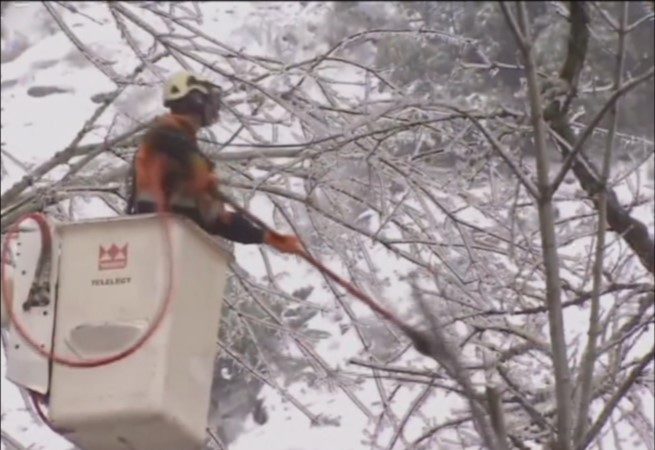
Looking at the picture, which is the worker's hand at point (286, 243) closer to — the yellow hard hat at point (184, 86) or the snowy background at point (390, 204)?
the snowy background at point (390, 204)

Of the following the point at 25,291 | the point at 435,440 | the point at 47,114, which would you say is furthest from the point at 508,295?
the point at 47,114

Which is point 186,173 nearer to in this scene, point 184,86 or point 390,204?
point 184,86

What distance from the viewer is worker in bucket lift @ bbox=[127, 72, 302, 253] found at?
11.3 feet

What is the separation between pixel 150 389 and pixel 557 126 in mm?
2530

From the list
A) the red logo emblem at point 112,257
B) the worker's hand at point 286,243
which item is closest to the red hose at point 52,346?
the red logo emblem at point 112,257

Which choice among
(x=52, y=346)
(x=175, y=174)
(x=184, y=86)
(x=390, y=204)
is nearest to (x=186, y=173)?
(x=175, y=174)

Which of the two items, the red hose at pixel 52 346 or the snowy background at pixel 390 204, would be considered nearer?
the red hose at pixel 52 346

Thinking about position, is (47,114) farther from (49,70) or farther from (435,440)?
(435,440)

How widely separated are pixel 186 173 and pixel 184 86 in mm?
255

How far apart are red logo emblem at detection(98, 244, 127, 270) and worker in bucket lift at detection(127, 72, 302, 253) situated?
0.13 meters

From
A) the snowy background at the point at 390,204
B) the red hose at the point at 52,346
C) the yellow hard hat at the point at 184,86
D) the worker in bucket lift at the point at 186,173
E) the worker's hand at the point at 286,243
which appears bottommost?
the red hose at the point at 52,346

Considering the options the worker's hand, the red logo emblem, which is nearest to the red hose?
the red logo emblem

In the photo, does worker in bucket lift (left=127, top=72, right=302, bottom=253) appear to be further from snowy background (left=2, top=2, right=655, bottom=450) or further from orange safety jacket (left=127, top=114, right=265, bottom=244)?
snowy background (left=2, top=2, right=655, bottom=450)

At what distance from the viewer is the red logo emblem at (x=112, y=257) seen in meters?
3.40
